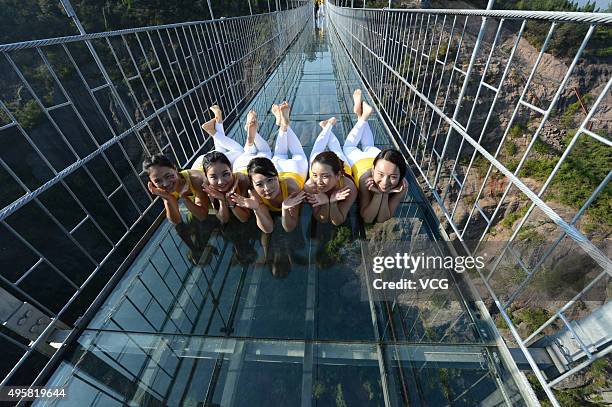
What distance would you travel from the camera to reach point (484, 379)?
1556 mm

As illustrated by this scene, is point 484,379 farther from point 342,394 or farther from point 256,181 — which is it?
point 256,181

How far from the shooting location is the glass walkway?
1.58m

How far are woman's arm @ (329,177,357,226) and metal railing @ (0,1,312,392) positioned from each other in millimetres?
1698

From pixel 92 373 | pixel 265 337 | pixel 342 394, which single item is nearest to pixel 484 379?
pixel 342 394

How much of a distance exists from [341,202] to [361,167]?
0.38 meters

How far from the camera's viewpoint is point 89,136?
3119mm

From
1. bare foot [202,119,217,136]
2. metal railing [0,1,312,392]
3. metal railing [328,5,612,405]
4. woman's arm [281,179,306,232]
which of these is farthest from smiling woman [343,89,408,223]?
metal railing [0,1,312,392]

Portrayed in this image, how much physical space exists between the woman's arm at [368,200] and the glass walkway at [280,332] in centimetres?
11

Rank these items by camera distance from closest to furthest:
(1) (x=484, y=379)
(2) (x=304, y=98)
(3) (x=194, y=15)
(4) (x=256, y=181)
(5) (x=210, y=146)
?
(1) (x=484, y=379)
(4) (x=256, y=181)
(5) (x=210, y=146)
(2) (x=304, y=98)
(3) (x=194, y=15)

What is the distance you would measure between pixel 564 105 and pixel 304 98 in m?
18.3

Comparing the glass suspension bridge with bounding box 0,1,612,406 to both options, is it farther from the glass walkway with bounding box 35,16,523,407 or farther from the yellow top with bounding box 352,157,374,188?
the yellow top with bounding box 352,157,374,188

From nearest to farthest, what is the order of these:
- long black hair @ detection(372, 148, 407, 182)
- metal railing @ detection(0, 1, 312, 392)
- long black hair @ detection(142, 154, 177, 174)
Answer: long black hair @ detection(372, 148, 407, 182) → long black hair @ detection(142, 154, 177, 174) → metal railing @ detection(0, 1, 312, 392)

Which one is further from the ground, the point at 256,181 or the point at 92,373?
the point at 256,181

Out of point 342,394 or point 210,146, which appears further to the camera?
point 210,146
